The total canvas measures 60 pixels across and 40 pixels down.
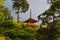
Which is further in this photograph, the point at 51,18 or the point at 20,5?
the point at 20,5

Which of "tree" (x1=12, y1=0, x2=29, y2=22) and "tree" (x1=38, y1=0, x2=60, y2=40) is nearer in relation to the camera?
"tree" (x1=38, y1=0, x2=60, y2=40)

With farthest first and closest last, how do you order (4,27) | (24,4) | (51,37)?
(24,4)
(4,27)
(51,37)

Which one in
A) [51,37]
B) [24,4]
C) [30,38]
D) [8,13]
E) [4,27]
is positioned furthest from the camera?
[8,13]

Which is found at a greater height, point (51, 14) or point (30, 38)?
point (51, 14)

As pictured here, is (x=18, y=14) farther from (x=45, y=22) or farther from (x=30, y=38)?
(x=45, y=22)

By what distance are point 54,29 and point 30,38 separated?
7947 millimetres

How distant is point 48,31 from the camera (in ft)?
68.5

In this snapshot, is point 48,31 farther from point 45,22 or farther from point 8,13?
point 8,13

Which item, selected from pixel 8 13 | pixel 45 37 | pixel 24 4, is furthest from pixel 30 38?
pixel 8 13

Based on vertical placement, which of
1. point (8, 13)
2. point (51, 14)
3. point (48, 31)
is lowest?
point (8, 13)

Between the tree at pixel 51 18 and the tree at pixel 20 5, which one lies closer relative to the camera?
the tree at pixel 51 18

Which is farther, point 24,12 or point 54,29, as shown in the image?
point 24,12

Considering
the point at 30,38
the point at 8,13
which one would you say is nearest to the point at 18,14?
the point at 8,13

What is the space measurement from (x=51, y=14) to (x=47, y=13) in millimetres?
448
